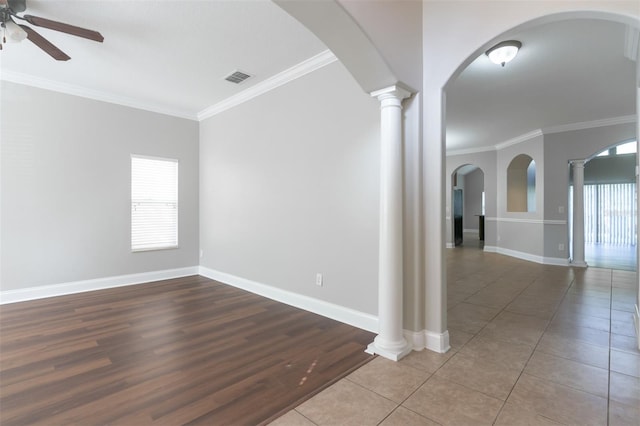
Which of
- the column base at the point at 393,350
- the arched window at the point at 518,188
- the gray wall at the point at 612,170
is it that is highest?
the gray wall at the point at 612,170

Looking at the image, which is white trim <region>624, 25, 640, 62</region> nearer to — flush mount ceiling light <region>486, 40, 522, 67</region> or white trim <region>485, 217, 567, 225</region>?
flush mount ceiling light <region>486, 40, 522, 67</region>

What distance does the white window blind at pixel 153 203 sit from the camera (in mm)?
4926

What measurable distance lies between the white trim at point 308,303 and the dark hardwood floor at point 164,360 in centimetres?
10

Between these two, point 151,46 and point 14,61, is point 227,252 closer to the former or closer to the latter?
point 151,46

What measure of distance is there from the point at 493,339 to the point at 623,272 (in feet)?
15.9

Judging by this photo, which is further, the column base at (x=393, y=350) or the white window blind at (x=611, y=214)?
the white window blind at (x=611, y=214)

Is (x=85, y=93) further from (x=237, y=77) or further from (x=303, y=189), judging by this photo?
(x=303, y=189)

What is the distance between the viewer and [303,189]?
3.68m

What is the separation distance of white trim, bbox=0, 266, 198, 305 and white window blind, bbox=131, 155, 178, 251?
0.45 meters

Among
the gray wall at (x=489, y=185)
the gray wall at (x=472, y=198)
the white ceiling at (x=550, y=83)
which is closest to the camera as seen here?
the white ceiling at (x=550, y=83)

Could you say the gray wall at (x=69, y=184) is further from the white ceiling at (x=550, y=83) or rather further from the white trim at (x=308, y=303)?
the white ceiling at (x=550, y=83)

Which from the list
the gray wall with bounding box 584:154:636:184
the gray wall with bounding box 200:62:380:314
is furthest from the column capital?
the gray wall with bounding box 584:154:636:184

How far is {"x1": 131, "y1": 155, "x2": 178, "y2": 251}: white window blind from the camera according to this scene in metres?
4.93

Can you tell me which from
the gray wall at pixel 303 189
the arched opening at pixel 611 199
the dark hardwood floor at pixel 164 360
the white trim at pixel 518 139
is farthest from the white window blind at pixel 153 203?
the arched opening at pixel 611 199
